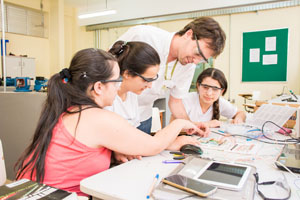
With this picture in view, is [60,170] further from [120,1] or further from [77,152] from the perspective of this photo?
[120,1]

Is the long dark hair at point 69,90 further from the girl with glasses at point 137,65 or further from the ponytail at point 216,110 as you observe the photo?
the ponytail at point 216,110

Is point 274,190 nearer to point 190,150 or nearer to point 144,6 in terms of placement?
point 190,150

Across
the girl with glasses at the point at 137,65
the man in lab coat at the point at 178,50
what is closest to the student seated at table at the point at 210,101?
the man in lab coat at the point at 178,50

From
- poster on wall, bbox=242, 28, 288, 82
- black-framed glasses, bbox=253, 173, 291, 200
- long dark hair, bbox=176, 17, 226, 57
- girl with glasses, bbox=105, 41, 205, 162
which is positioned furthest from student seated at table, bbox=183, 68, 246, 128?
poster on wall, bbox=242, 28, 288, 82

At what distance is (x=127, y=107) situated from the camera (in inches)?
55.8

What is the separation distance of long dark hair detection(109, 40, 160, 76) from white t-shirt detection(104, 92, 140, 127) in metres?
0.20

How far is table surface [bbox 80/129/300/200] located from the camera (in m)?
0.72

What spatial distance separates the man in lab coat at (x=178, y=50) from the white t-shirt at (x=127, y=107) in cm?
15

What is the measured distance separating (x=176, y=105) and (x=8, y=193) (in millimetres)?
1388

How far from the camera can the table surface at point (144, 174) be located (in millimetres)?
717

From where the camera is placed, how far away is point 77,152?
0.93 metres

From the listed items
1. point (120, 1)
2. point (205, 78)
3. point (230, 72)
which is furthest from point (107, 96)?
point (120, 1)

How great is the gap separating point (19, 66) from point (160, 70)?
5130 millimetres

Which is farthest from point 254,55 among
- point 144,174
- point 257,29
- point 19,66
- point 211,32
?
point 19,66
